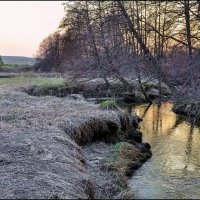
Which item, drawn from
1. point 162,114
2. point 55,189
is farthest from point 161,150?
point 162,114

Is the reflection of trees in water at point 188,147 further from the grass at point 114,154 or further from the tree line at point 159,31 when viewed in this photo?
the tree line at point 159,31

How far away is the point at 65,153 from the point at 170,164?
3123mm

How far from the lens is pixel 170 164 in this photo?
880cm

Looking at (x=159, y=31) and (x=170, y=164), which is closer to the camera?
(x=170, y=164)

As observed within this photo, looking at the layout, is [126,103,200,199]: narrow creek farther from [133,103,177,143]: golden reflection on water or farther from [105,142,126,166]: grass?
[105,142,126,166]: grass

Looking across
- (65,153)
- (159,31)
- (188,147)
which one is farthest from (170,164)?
(159,31)

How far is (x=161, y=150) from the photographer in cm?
1027

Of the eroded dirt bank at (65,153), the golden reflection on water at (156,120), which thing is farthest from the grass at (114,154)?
the golden reflection on water at (156,120)

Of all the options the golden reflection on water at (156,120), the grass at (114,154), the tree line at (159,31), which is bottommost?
the golden reflection on water at (156,120)

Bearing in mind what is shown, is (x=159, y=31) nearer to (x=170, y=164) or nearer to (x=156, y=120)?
(x=170, y=164)

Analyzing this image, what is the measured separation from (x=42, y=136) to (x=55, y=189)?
2799 mm

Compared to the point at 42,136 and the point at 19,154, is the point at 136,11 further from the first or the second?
the point at 19,154

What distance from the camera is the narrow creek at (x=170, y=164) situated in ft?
22.2

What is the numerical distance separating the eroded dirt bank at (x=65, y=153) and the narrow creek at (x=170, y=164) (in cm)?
36
